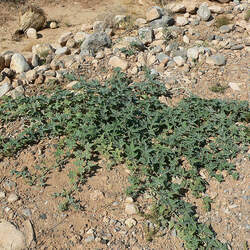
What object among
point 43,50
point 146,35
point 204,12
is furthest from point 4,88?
point 204,12

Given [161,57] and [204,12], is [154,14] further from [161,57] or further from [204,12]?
[161,57]

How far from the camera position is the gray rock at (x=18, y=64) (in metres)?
5.44

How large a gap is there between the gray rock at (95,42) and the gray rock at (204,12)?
231 cm

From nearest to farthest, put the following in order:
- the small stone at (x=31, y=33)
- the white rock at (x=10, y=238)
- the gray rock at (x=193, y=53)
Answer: the white rock at (x=10, y=238)
the gray rock at (x=193, y=53)
the small stone at (x=31, y=33)

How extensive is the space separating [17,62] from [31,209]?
298cm

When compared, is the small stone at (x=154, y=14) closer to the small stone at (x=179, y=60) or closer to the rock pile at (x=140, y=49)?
the rock pile at (x=140, y=49)

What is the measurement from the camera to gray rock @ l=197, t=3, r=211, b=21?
270 inches

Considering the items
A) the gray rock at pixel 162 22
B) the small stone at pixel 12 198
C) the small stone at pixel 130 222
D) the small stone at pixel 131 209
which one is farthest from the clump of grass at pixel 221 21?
the small stone at pixel 12 198

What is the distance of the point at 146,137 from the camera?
Result: 162 inches

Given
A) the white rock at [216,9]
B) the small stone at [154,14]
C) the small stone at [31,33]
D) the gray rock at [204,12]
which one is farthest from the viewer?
the small stone at [31,33]

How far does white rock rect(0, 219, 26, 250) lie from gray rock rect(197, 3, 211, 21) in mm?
5660

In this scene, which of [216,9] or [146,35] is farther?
[216,9]

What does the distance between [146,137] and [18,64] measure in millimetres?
2741

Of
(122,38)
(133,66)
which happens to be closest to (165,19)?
(122,38)
